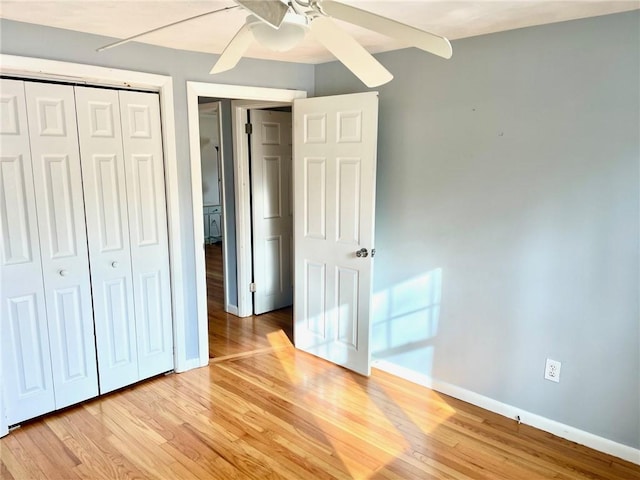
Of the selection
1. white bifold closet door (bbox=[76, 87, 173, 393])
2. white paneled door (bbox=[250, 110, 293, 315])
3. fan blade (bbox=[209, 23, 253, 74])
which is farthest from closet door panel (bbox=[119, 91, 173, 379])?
white paneled door (bbox=[250, 110, 293, 315])

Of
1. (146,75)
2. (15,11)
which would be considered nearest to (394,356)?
(146,75)

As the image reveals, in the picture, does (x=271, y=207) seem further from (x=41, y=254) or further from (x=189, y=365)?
(x=41, y=254)

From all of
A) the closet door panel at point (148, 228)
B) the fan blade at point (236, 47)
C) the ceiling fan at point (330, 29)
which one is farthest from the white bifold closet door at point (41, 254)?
the ceiling fan at point (330, 29)

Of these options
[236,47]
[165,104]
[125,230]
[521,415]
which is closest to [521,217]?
[521,415]

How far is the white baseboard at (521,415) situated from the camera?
8.03 ft

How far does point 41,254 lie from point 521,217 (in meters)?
2.73

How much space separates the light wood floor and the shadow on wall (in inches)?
7.2

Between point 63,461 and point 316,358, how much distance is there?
5.91 feet

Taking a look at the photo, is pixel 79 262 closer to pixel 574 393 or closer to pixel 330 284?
pixel 330 284

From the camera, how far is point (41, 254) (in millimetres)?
2607

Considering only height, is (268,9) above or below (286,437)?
above

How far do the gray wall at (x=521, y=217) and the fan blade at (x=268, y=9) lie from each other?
6.07ft

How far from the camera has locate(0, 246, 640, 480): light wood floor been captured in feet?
7.62

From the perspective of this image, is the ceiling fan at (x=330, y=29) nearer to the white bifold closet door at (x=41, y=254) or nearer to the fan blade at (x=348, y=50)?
the fan blade at (x=348, y=50)
